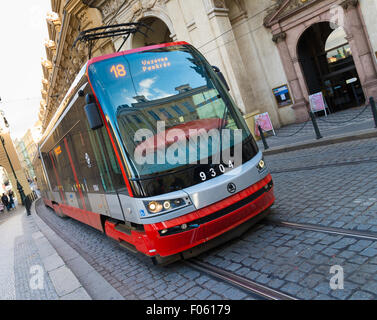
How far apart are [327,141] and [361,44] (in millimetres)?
6037

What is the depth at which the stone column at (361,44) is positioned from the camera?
40.1 ft

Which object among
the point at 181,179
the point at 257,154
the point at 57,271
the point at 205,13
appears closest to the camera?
the point at 181,179

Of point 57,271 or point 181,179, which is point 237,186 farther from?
point 57,271

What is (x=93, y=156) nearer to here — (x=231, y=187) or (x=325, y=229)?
(x=231, y=187)

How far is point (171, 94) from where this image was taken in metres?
4.44

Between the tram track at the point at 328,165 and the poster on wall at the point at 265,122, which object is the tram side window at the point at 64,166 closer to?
the tram track at the point at 328,165

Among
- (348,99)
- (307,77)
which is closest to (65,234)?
(307,77)

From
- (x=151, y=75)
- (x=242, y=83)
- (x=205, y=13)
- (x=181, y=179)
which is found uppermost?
(x=205, y=13)

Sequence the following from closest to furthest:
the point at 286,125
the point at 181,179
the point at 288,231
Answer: the point at 181,179 < the point at 288,231 < the point at 286,125

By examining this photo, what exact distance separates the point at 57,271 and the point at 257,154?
12.1ft

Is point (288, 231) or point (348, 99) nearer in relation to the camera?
point (288, 231)

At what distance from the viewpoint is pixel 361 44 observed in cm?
1238

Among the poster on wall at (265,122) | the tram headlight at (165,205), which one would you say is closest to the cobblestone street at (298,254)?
the tram headlight at (165,205)

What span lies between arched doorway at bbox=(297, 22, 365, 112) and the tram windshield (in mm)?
11655
